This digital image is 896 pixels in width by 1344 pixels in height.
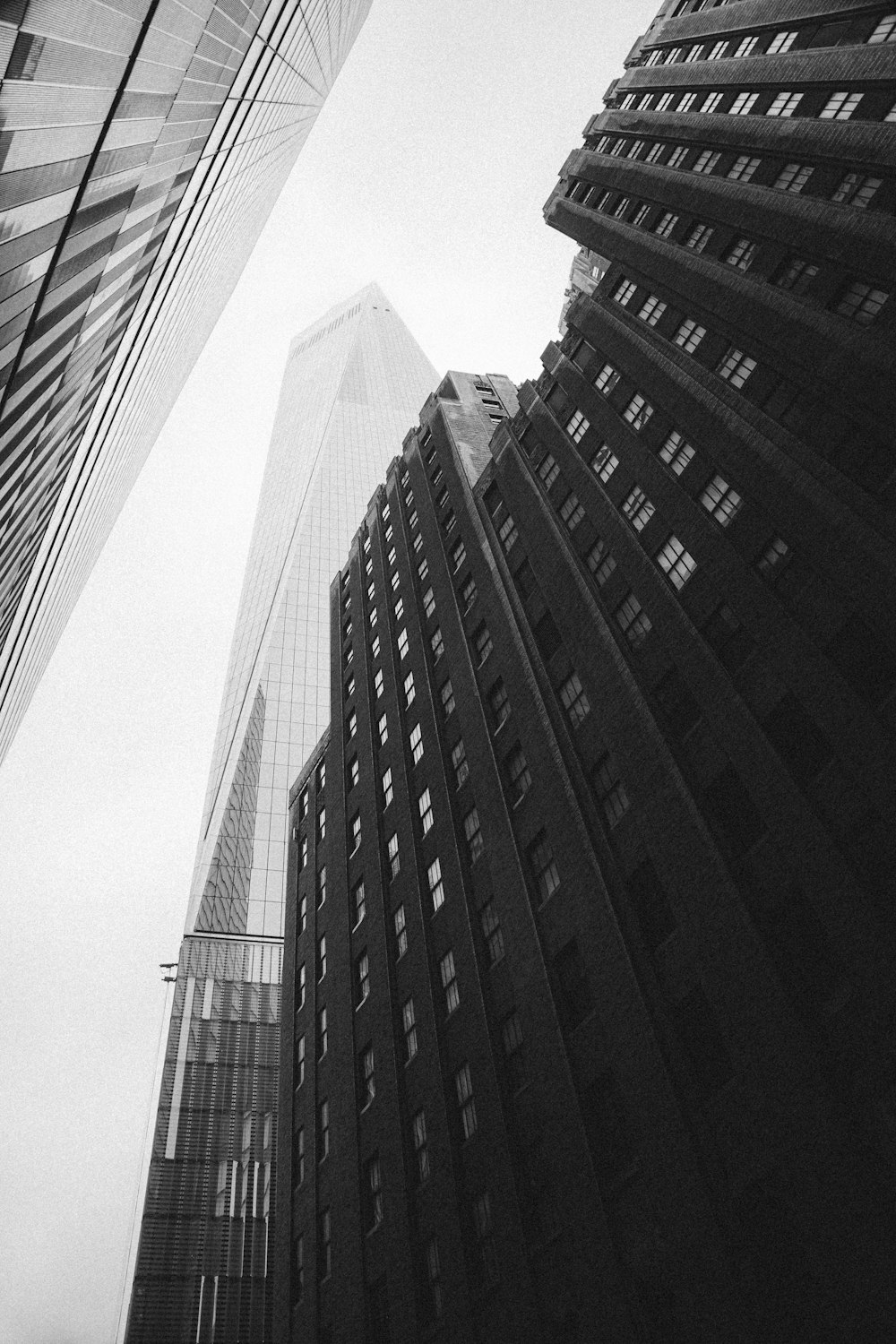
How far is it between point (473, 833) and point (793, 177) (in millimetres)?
28149

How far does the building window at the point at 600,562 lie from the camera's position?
29859 millimetres

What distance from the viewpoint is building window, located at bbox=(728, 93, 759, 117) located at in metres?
34.8

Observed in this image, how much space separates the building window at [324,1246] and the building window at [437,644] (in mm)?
24953

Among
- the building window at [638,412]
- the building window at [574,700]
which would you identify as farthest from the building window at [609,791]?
the building window at [638,412]

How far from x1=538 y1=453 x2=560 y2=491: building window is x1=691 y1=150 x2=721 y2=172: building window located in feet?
47.2

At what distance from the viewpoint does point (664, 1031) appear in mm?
19734

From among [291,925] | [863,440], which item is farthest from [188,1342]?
[863,440]

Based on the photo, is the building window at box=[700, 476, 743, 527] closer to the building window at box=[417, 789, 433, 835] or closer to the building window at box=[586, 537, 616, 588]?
the building window at box=[586, 537, 616, 588]

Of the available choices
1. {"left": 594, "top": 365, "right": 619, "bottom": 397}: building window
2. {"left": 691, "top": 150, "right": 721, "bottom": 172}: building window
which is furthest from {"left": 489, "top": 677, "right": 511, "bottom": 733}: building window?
{"left": 691, "top": 150, "right": 721, "bottom": 172}: building window

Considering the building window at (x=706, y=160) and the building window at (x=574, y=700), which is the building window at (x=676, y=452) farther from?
the building window at (x=706, y=160)

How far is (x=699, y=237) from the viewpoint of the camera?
111 feet

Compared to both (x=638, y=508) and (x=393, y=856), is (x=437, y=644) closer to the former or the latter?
(x=393, y=856)

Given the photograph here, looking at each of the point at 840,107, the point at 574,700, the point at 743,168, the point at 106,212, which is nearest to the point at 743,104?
the point at 743,168

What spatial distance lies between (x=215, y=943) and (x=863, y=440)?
64.3 metres
